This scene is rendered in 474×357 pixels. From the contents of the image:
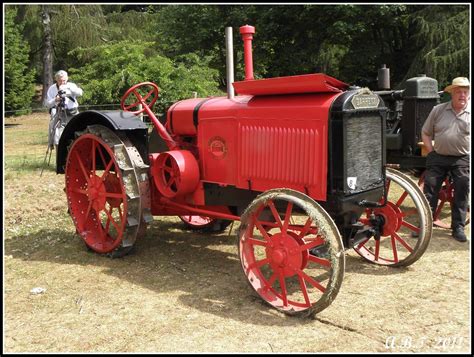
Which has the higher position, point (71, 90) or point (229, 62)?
point (229, 62)

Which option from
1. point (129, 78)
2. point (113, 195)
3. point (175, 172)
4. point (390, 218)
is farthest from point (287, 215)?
point (129, 78)

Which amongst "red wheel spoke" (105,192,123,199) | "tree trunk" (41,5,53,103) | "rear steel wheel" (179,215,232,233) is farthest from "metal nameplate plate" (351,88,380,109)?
"tree trunk" (41,5,53,103)

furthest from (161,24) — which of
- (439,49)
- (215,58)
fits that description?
(439,49)

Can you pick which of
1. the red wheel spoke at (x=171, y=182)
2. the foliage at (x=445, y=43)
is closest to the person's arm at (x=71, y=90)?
the red wheel spoke at (x=171, y=182)

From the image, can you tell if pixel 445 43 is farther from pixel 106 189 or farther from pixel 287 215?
pixel 287 215

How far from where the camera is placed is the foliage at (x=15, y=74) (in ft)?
63.4

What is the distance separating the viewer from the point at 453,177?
Answer: 17.1 ft

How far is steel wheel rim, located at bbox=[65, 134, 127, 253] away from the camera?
181 inches

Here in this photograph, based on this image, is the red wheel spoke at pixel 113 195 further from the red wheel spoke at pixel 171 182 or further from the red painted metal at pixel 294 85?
the red painted metal at pixel 294 85

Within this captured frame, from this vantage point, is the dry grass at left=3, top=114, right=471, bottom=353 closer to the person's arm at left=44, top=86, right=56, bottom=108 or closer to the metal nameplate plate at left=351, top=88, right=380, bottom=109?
the metal nameplate plate at left=351, top=88, right=380, bottom=109

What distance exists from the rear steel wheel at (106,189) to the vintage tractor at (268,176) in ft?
0.03

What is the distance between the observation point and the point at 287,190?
3.36 meters

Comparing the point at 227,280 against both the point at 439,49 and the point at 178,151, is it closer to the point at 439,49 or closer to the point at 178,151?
the point at 178,151

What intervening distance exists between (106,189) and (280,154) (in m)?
1.95
